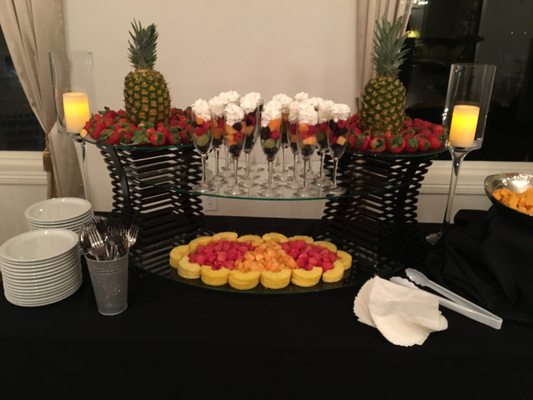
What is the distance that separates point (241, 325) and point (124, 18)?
158cm

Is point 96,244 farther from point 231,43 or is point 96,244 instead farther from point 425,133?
point 231,43

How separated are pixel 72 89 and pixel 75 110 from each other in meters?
0.11

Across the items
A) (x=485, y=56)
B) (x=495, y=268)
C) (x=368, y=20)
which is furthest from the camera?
(x=485, y=56)

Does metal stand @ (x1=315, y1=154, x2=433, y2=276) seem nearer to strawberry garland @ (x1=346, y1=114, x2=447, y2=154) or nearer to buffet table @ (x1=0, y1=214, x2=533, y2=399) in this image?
strawberry garland @ (x1=346, y1=114, x2=447, y2=154)

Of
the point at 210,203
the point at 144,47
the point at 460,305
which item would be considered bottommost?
the point at 210,203

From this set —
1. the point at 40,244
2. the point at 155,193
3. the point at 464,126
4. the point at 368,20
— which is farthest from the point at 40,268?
the point at 368,20

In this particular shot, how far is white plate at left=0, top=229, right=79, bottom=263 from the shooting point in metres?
1.16

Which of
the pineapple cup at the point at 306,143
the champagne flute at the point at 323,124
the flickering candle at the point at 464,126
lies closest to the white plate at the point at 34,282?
the pineapple cup at the point at 306,143

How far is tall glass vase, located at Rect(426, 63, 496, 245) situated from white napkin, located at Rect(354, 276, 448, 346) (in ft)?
1.66

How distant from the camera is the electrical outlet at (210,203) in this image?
222 centimetres

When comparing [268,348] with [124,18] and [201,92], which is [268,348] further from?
[124,18]

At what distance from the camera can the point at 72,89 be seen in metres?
1.54

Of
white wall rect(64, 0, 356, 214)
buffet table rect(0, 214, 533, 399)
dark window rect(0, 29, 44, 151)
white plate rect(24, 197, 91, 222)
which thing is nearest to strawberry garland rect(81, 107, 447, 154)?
white plate rect(24, 197, 91, 222)

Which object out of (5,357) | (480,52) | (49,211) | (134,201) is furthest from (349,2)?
(5,357)
